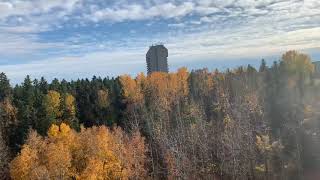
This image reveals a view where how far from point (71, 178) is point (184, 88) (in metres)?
51.6

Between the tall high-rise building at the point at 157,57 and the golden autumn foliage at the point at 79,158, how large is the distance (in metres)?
120

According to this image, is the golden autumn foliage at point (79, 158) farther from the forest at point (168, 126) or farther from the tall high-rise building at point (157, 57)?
the tall high-rise building at point (157, 57)

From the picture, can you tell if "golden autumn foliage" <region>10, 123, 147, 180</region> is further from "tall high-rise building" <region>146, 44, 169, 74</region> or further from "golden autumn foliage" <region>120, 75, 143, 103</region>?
"tall high-rise building" <region>146, 44, 169, 74</region>

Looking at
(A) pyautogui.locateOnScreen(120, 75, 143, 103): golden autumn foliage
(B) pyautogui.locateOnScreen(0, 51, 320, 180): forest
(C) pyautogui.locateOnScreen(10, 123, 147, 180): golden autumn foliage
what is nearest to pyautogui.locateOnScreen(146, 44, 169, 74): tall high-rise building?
(B) pyautogui.locateOnScreen(0, 51, 320, 180): forest

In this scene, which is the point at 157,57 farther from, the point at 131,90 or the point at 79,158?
the point at 79,158

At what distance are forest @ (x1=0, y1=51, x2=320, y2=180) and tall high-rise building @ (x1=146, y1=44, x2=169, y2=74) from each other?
67.3 metres

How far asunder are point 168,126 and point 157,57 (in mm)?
102826

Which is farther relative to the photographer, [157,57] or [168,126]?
[157,57]

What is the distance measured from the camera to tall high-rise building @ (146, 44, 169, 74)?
188175 millimetres

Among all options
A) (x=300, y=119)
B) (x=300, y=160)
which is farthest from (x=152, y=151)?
(x=300, y=119)

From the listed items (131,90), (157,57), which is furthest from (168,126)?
(157,57)

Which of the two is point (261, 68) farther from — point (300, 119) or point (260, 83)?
point (300, 119)

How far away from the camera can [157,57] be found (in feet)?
620

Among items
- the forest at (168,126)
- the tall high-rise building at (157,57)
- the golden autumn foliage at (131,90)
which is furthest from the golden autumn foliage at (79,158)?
the tall high-rise building at (157,57)
